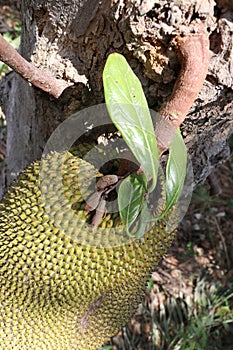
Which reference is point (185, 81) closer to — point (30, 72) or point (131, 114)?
point (131, 114)

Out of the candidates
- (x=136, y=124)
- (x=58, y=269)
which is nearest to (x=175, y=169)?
(x=136, y=124)

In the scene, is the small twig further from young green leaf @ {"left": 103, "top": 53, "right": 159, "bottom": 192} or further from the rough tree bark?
young green leaf @ {"left": 103, "top": 53, "right": 159, "bottom": 192}

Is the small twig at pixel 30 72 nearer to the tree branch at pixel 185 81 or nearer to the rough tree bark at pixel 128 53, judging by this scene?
the rough tree bark at pixel 128 53

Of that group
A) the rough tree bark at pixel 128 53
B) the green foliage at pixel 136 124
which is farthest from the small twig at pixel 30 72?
the green foliage at pixel 136 124

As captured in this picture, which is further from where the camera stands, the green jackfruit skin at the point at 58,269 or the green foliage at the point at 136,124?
the green jackfruit skin at the point at 58,269

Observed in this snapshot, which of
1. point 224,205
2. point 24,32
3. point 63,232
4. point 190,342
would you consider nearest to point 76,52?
point 24,32

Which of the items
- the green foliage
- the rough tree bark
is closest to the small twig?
the rough tree bark
